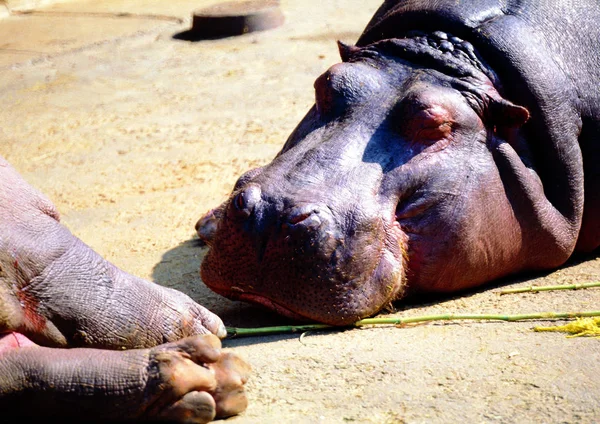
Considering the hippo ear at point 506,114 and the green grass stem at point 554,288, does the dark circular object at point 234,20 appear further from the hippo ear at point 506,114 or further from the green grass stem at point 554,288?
the green grass stem at point 554,288

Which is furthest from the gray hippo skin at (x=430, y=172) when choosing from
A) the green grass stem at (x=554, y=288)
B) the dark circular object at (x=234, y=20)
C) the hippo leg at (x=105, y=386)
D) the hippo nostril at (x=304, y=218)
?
the dark circular object at (x=234, y=20)

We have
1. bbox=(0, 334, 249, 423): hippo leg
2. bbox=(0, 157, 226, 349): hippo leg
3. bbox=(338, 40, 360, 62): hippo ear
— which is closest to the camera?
bbox=(0, 334, 249, 423): hippo leg

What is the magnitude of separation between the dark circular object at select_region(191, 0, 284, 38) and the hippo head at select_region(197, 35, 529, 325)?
212 inches

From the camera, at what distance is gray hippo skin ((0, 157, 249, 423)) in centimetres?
243

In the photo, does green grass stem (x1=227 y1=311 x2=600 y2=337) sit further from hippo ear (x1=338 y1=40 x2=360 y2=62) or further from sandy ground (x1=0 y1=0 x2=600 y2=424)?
hippo ear (x1=338 y1=40 x2=360 y2=62)

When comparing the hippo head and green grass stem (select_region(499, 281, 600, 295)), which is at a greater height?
the hippo head

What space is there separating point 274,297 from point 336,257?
0.95ft

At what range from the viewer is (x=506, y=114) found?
372 cm

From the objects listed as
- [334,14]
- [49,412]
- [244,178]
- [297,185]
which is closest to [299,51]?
[334,14]

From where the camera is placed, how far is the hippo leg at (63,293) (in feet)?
8.83

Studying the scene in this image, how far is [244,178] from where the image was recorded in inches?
160

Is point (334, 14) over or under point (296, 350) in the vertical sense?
under

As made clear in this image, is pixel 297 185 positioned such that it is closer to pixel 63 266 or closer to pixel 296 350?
pixel 296 350

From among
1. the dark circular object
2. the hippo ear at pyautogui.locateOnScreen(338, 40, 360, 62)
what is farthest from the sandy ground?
the hippo ear at pyautogui.locateOnScreen(338, 40, 360, 62)
